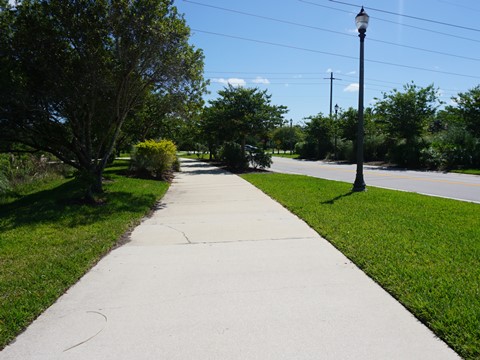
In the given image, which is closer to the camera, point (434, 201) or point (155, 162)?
point (434, 201)

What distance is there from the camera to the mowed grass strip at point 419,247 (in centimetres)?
333

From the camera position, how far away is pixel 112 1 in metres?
9.34

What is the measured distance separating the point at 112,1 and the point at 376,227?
7901 millimetres

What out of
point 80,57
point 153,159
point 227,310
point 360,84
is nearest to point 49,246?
point 227,310

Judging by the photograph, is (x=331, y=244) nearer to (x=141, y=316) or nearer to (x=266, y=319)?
(x=266, y=319)

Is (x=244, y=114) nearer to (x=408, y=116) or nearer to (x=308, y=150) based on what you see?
(x=408, y=116)

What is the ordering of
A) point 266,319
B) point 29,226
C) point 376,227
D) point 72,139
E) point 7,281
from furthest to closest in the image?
point 72,139 → point 29,226 → point 376,227 → point 7,281 → point 266,319

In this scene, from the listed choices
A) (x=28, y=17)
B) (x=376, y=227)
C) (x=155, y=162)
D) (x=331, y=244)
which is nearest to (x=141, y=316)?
(x=331, y=244)

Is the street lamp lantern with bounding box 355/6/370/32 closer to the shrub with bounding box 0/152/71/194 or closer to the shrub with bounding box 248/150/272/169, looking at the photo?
the shrub with bounding box 0/152/71/194

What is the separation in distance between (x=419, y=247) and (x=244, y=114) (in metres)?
20.1

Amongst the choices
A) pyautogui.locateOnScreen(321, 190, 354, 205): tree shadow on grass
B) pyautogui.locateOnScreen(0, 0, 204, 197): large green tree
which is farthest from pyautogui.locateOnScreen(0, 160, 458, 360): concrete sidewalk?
pyautogui.locateOnScreen(0, 0, 204, 197): large green tree

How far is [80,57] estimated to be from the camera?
984 cm

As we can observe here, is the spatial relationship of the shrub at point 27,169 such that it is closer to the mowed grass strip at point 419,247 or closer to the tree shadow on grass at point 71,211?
the tree shadow on grass at point 71,211

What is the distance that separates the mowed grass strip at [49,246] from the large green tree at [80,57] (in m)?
1.33
